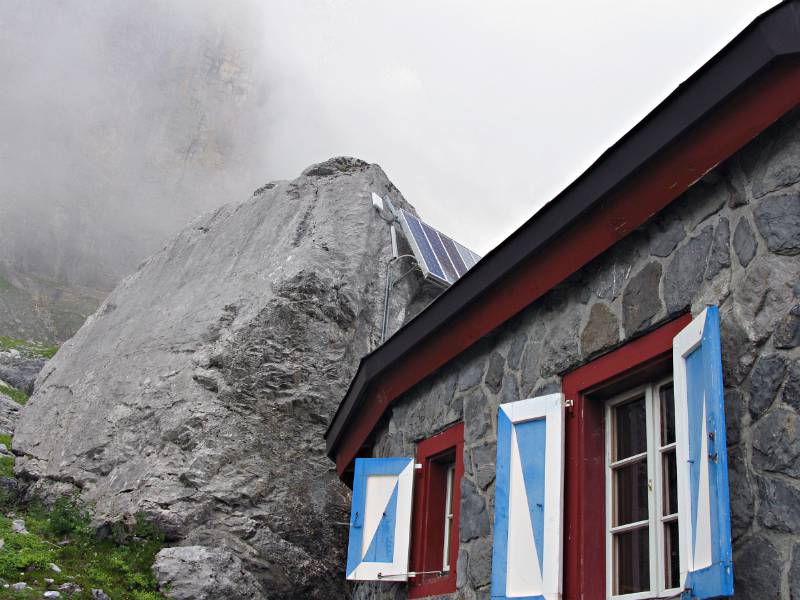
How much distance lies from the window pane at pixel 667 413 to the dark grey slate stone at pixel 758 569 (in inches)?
32.1

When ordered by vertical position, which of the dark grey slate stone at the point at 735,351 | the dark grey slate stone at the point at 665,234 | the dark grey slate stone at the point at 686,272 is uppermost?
the dark grey slate stone at the point at 665,234

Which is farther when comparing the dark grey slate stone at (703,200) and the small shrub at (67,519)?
the small shrub at (67,519)

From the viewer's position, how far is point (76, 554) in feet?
28.8

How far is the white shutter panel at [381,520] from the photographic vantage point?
635 cm

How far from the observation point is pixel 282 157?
197ft

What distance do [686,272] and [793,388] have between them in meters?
0.94

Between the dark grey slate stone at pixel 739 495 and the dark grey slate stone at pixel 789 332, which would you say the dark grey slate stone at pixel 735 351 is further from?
the dark grey slate stone at pixel 739 495

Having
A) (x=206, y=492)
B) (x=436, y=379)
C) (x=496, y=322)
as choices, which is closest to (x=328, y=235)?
(x=206, y=492)

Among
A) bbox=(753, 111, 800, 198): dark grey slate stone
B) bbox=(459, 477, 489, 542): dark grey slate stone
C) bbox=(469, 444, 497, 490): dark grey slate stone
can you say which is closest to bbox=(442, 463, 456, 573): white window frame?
bbox=(459, 477, 489, 542): dark grey slate stone

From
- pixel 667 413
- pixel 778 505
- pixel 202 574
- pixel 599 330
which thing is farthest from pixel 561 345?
pixel 202 574

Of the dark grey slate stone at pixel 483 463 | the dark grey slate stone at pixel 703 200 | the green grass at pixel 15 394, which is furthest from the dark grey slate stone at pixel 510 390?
the green grass at pixel 15 394

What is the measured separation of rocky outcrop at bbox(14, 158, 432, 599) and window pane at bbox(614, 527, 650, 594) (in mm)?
5530

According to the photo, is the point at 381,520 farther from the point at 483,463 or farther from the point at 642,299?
the point at 642,299

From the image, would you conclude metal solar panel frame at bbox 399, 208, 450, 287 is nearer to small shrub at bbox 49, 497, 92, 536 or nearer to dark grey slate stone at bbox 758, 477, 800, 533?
small shrub at bbox 49, 497, 92, 536
